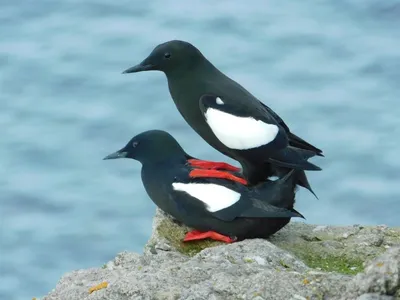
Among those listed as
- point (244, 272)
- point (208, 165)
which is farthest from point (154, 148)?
point (244, 272)

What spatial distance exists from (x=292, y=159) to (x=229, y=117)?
1.66 ft

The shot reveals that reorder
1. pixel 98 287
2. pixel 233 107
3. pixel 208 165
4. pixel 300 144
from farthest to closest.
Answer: pixel 300 144
pixel 208 165
pixel 233 107
pixel 98 287

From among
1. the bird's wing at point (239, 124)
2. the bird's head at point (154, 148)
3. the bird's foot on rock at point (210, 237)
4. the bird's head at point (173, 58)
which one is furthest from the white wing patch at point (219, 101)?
the bird's foot on rock at point (210, 237)

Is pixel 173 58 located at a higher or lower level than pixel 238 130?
higher

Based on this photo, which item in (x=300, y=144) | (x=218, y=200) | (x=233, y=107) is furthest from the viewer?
(x=300, y=144)

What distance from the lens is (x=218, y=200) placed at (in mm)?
7641

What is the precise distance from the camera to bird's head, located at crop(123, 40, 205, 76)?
805 cm

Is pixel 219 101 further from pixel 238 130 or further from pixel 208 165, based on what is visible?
pixel 208 165

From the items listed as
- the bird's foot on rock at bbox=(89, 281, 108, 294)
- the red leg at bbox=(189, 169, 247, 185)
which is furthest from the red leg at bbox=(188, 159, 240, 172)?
the bird's foot on rock at bbox=(89, 281, 108, 294)

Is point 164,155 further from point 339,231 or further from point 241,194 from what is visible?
point 339,231

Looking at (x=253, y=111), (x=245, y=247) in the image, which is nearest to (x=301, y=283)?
(x=245, y=247)

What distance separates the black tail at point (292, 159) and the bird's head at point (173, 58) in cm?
85

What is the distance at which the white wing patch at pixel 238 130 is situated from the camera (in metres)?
7.79

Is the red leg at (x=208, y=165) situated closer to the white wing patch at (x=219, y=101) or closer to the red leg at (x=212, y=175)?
the red leg at (x=212, y=175)
